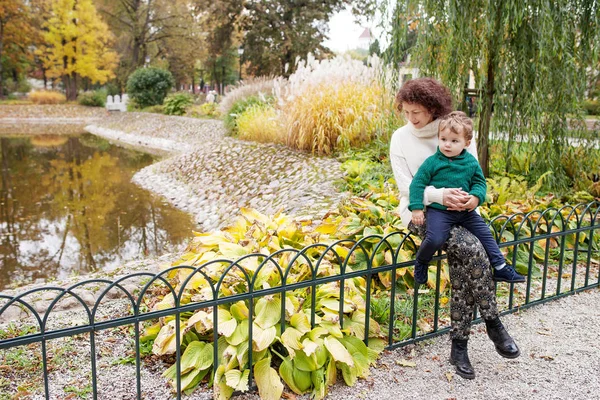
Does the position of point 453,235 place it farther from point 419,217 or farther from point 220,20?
point 220,20

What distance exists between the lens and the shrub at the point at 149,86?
23.4m

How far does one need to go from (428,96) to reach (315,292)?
1.13 meters

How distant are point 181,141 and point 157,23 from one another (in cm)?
1837

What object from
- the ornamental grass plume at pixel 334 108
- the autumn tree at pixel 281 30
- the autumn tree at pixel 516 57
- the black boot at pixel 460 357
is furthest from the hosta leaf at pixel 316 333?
the autumn tree at pixel 281 30

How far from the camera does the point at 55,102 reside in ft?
98.3

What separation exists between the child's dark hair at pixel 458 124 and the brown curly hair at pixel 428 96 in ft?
0.57

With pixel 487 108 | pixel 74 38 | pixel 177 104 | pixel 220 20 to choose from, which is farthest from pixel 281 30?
pixel 487 108

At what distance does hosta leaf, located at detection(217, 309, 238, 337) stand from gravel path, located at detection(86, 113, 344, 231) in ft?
5.09

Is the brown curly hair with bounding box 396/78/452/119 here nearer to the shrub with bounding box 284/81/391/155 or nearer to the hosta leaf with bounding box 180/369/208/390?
the hosta leaf with bounding box 180/369/208/390

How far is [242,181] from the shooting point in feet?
26.5

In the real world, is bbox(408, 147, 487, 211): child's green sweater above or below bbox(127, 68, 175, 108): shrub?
below

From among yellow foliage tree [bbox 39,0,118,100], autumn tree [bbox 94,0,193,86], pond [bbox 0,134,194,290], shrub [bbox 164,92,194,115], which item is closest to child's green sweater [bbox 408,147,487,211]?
pond [bbox 0,134,194,290]

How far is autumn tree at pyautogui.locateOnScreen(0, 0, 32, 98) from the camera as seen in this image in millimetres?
29375

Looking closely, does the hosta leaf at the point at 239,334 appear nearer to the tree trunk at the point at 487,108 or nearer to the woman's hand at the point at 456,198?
the woman's hand at the point at 456,198
